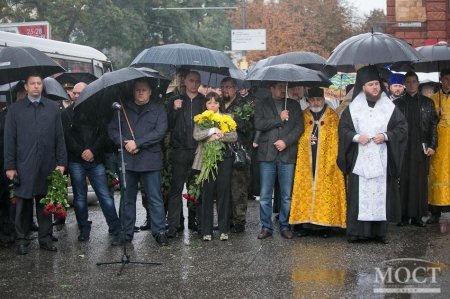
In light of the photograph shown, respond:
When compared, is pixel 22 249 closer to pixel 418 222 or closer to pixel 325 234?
pixel 325 234

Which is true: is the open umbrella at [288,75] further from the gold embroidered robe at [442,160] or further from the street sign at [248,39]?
the street sign at [248,39]

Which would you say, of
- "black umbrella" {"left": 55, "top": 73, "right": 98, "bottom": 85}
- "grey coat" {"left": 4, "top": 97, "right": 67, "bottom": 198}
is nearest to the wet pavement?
"grey coat" {"left": 4, "top": 97, "right": 67, "bottom": 198}

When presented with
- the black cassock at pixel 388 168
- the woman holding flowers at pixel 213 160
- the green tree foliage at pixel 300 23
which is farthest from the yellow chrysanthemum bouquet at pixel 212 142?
the green tree foliage at pixel 300 23

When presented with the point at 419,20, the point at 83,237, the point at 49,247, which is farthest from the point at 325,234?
the point at 419,20

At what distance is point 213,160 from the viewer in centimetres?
870

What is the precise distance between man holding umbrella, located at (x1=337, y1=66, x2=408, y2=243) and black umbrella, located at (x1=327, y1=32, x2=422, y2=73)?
0.97ft

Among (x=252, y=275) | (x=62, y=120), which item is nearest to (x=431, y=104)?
(x=252, y=275)

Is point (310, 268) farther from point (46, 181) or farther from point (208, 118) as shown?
point (46, 181)

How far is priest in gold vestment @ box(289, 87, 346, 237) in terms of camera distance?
8.90 meters

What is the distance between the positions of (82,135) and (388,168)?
11.6ft

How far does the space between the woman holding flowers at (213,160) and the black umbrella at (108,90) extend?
684 millimetres

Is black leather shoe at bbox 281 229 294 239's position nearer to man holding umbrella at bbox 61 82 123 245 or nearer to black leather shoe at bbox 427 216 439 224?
man holding umbrella at bbox 61 82 123 245

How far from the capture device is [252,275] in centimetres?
713

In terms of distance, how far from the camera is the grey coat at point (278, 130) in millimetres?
8891
